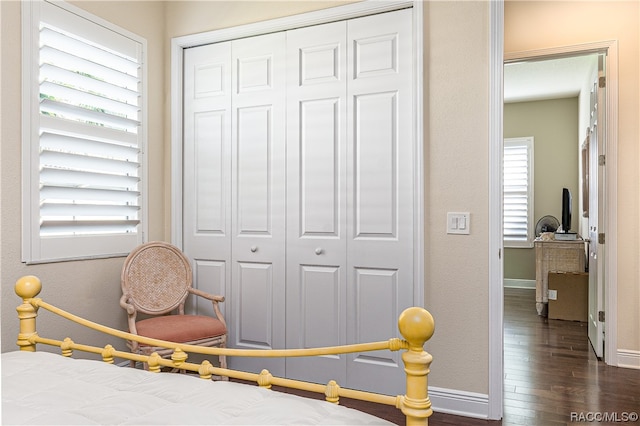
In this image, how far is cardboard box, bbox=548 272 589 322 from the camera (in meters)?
5.17

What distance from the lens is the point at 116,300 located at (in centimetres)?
315

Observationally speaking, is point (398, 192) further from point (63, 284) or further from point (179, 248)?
point (63, 284)

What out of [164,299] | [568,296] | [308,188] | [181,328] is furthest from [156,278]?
[568,296]

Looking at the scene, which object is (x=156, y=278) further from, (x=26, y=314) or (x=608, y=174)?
(x=608, y=174)

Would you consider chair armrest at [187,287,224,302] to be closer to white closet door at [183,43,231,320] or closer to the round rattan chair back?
the round rattan chair back

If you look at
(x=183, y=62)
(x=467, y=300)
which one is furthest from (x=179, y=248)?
(x=467, y=300)

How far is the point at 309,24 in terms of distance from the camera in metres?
3.09

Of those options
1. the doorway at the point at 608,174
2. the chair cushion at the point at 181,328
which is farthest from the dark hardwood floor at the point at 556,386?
the chair cushion at the point at 181,328

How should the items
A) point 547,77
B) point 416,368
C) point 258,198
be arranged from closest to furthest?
point 416,368
point 258,198
point 547,77

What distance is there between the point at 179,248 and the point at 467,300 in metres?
2.03

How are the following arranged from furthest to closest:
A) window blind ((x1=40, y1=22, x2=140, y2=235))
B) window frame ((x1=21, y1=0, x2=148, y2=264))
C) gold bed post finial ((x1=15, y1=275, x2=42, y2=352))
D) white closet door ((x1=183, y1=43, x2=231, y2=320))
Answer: white closet door ((x1=183, y1=43, x2=231, y2=320))
window blind ((x1=40, y1=22, x2=140, y2=235))
window frame ((x1=21, y1=0, x2=148, y2=264))
gold bed post finial ((x1=15, y1=275, x2=42, y2=352))

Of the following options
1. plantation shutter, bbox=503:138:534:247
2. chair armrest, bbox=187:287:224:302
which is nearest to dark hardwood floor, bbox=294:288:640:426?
chair armrest, bbox=187:287:224:302

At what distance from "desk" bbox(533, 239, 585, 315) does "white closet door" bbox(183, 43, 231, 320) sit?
387 centimetres

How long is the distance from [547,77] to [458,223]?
4273 mm
